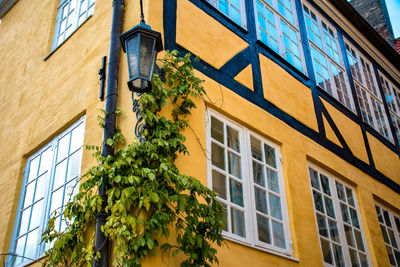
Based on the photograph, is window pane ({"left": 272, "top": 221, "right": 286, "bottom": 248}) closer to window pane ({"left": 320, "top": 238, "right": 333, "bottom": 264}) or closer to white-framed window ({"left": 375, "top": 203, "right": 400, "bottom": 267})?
window pane ({"left": 320, "top": 238, "right": 333, "bottom": 264})

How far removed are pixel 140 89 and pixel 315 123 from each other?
12.3ft

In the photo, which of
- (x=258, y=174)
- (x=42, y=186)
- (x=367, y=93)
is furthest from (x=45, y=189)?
(x=367, y=93)

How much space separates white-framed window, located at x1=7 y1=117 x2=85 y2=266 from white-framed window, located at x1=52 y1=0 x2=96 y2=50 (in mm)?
1657

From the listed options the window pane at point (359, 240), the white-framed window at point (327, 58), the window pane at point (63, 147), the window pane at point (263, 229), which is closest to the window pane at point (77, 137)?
the window pane at point (63, 147)

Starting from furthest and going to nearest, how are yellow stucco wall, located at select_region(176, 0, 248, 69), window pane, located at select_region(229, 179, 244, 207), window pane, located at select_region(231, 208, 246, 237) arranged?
yellow stucco wall, located at select_region(176, 0, 248, 69)
window pane, located at select_region(229, 179, 244, 207)
window pane, located at select_region(231, 208, 246, 237)

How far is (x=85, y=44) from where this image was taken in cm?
566

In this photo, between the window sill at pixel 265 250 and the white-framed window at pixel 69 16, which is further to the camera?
the white-framed window at pixel 69 16

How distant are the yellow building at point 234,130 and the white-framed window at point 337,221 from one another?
0.07 feet

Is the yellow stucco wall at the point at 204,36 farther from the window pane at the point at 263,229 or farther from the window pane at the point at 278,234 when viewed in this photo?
the window pane at the point at 278,234

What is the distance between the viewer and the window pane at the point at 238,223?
189 inches

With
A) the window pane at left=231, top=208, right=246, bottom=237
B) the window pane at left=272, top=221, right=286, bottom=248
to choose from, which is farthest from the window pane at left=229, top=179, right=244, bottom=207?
the window pane at left=272, top=221, right=286, bottom=248

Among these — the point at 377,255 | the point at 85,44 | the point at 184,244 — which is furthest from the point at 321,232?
the point at 85,44

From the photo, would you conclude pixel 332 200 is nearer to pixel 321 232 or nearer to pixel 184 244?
pixel 321 232

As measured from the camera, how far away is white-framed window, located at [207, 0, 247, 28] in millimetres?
6375
